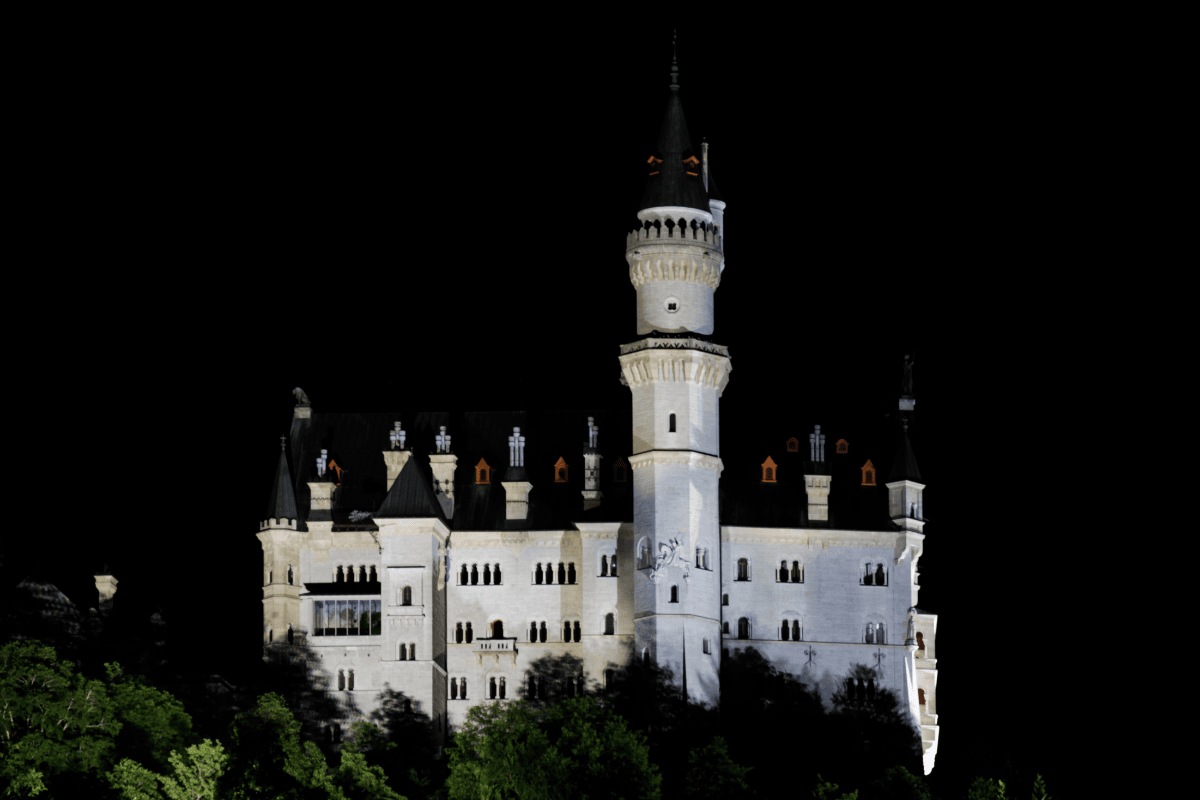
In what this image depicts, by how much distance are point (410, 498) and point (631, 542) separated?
1094 centimetres

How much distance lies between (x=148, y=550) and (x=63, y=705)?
3554 centimetres

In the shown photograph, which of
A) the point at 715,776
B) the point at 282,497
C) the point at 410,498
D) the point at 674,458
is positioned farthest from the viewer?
the point at 282,497

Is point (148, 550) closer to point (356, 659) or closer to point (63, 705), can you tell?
point (356, 659)

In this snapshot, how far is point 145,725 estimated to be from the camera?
10125 cm

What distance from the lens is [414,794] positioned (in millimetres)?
104250

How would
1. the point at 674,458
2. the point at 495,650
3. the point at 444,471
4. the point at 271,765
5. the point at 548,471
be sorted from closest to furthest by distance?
the point at 271,765 → the point at 674,458 → the point at 495,650 → the point at 444,471 → the point at 548,471

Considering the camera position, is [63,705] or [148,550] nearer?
[63,705]

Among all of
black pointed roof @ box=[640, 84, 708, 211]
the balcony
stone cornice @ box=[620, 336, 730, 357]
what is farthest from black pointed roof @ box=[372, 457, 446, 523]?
black pointed roof @ box=[640, 84, 708, 211]

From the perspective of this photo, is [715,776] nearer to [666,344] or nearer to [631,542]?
[631,542]

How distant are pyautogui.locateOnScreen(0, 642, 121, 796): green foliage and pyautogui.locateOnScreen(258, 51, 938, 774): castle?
21619 millimetres

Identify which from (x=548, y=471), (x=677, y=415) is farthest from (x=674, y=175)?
(x=548, y=471)

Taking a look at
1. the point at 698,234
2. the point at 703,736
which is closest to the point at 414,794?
the point at 703,736

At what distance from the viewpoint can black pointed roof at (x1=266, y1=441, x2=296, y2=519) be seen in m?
122

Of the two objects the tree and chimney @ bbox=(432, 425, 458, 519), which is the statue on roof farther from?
the tree
